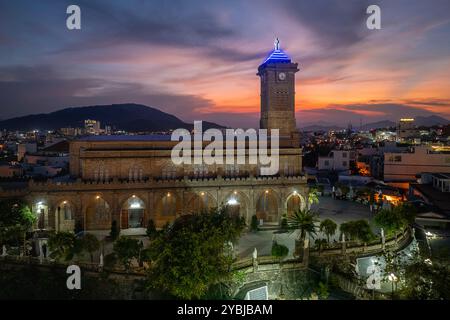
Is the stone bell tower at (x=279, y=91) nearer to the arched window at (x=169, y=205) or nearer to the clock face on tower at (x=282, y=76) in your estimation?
the clock face on tower at (x=282, y=76)

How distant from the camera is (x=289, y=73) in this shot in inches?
2126

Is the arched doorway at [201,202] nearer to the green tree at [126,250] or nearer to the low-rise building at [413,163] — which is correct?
the green tree at [126,250]

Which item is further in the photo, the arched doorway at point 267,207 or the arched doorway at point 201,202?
the arched doorway at point 267,207

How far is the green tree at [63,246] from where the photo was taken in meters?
30.1

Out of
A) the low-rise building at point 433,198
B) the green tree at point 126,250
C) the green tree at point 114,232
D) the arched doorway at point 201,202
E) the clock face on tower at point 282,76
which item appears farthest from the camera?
the clock face on tower at point 282,76

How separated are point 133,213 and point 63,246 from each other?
42.4ft

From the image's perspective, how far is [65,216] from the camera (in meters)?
41.5

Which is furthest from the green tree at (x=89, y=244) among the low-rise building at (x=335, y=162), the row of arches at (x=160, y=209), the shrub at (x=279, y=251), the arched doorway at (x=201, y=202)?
the low-rise building at (x=335, y=162)

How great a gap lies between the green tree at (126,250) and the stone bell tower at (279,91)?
29.1 meters

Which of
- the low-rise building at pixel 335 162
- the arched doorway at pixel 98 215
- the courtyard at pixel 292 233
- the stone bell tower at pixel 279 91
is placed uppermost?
the stone bell tower at pixel 279 91

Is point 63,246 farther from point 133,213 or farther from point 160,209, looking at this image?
point 160,209

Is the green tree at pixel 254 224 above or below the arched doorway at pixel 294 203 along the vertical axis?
below

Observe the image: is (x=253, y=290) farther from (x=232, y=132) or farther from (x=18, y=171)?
(x=18, y=171)

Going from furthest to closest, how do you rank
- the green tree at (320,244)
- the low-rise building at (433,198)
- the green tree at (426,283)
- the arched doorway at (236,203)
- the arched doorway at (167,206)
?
1. the low-rise building at (433,198)
2. the arched doorway at (236,203)
3. the arched doorway at (167,206)
4. the green tree at (320,244)
5. the green tree at (426,283)
